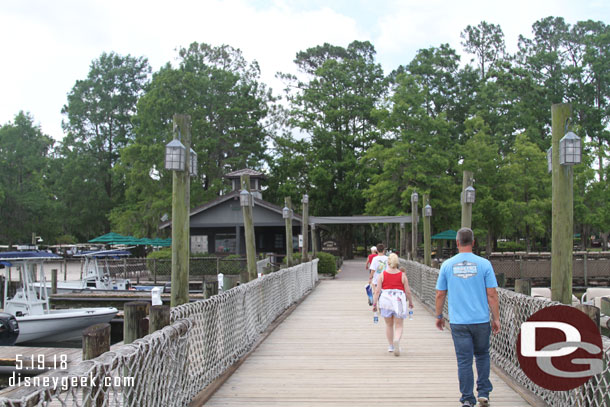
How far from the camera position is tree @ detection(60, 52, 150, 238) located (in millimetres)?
51094

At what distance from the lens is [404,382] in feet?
21.9

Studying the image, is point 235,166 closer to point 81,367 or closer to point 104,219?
point 104,219

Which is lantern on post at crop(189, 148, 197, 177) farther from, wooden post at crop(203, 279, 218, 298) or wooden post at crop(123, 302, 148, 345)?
wooden post at crop(123, 302, 148, 345)

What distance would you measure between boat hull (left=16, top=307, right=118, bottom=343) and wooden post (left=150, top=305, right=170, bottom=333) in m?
11.9

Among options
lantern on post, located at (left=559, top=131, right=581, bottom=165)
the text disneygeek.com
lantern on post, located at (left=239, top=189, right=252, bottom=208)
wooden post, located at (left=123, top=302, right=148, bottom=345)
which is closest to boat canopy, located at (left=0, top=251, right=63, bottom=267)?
lantern on post, located at (left=239, top=189, right=252, bottom=208)


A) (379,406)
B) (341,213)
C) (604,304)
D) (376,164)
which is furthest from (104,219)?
(379,406)

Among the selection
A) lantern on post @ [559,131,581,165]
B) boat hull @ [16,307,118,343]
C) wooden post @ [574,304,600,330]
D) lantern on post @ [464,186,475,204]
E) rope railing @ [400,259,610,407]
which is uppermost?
lantern on post @ [559,131,581,165]

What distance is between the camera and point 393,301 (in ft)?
27.9

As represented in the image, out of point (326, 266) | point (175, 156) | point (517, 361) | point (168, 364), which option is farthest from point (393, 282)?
point (326, 266)

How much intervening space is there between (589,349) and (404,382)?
8.50 ft

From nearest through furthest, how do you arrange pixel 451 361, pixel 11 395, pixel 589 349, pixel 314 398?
pixel 11 395, pixel 589 349, pixel 314 398, pixel 451 361

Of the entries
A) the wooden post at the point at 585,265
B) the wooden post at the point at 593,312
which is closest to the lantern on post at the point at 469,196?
the wooden post at the point at 593,312

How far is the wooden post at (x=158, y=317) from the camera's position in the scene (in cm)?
521

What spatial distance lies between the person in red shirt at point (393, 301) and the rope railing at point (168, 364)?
2.11 metres
